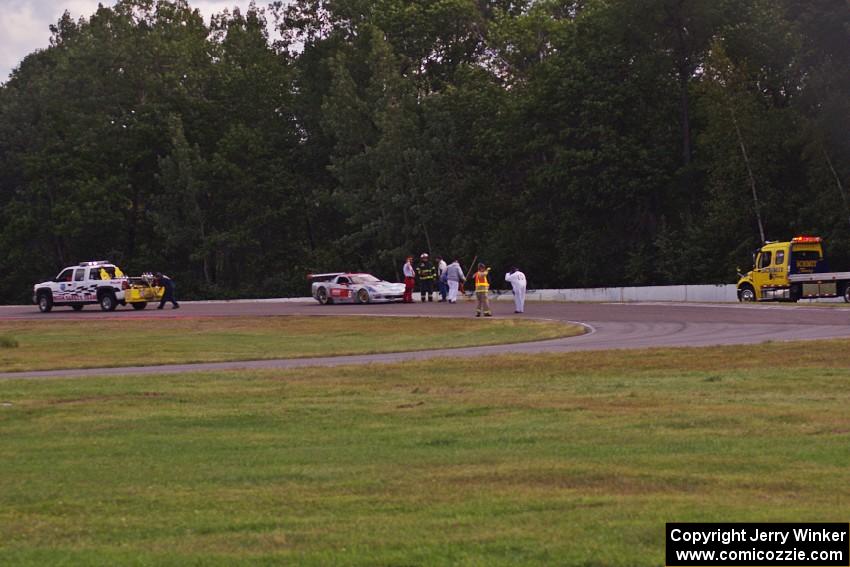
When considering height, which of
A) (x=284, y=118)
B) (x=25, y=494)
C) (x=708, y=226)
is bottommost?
(x=25, y=494)

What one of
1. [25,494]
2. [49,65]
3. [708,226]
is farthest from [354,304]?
[49,65]

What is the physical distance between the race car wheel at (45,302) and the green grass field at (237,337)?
10.6 metres

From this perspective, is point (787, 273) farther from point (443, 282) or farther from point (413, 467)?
point (413, 467)

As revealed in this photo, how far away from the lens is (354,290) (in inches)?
2184

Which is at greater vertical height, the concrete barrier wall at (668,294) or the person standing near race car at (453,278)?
the person standing near race car at (453,278)

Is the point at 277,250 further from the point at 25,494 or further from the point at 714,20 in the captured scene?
the point at 25,494

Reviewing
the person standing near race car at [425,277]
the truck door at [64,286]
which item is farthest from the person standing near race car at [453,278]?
the truck door at [64,286]

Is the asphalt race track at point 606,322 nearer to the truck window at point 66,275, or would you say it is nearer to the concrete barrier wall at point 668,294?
the truck window at point 66,275

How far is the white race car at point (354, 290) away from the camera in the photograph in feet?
180

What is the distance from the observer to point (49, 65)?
336 ft

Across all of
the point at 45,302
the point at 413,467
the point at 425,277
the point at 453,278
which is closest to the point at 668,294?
the point at 453,278

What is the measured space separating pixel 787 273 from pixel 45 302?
101 ft

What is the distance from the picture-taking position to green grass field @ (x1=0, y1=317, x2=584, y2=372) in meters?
29.3

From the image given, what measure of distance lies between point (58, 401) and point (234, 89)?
70.5 metres
